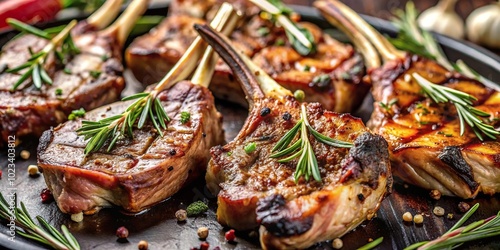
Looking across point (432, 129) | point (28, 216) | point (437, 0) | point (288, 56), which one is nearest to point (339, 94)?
point (288, 56)

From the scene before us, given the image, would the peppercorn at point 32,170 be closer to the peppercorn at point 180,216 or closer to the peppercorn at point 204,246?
the peppercorn at point 180,216

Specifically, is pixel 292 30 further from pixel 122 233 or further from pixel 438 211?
pixel 122 233

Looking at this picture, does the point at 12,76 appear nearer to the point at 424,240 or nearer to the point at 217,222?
the point at 217,222

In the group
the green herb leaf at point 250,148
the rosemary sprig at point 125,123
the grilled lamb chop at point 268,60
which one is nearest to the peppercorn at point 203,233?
the green herb leaf at point 250,148

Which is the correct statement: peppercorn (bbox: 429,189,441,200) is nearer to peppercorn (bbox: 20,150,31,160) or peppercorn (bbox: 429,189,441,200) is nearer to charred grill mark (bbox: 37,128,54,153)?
charred grill mark (bbox: 37,128,54,153)

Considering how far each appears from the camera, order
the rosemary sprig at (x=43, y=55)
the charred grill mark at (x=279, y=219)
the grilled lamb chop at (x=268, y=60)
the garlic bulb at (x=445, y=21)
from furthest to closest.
A: 1. the garlic bulb at (x=445, y=21)
2. the grilled lamb chop at (x=268, y=60)
3. the rosemary sprig at (x=43, y=55)
4. the charred grill mark at (x=279, y=219)
